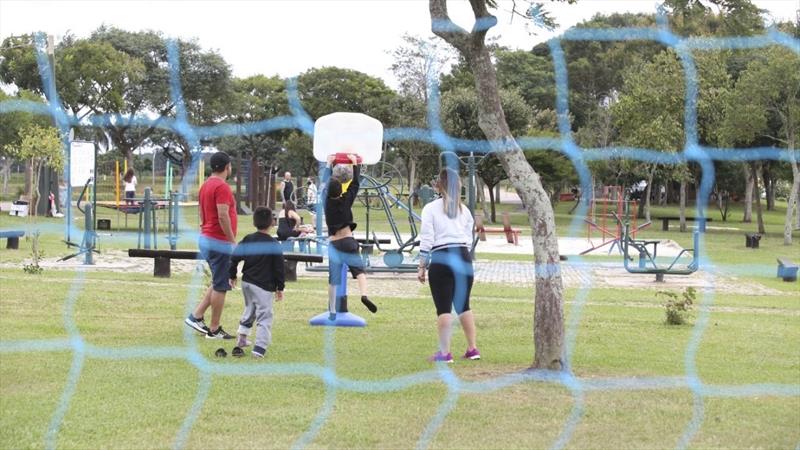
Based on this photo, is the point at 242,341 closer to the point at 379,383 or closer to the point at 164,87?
the point at 379,383

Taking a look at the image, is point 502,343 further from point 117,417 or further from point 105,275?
point 105,275

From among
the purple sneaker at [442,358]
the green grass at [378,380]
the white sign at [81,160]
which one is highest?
the white sign at [81,160]

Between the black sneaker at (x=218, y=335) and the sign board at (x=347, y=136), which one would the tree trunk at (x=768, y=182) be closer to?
the sign board at (x=347, y=136)

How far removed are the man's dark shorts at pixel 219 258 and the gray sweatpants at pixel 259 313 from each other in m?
0.44

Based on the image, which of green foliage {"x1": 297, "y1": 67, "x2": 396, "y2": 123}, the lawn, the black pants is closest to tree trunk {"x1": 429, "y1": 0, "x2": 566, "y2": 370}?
the lawn

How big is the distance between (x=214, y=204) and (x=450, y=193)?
1.90 meters

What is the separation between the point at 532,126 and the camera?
4166 centimetres

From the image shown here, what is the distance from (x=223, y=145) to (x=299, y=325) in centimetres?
4243

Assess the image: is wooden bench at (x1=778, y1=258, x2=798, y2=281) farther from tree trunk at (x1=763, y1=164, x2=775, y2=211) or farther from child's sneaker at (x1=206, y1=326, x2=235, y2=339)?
tree trunk at (x1=763, y1=164, x2=775, y2=211)

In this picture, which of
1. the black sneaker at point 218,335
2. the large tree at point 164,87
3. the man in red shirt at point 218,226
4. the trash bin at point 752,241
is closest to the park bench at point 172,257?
the black sneaker at point 218,335

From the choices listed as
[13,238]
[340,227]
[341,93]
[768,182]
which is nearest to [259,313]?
[340,227]

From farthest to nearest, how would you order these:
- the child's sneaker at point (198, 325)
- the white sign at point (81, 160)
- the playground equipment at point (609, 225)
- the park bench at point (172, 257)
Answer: the playground equipment at point (609, 225) → the white sign at point (81, 160) → the park bench at point (172, 257) → the child's sneaker at point (198, 325)

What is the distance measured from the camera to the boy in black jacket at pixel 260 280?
7.42m

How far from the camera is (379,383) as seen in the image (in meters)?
6.46
